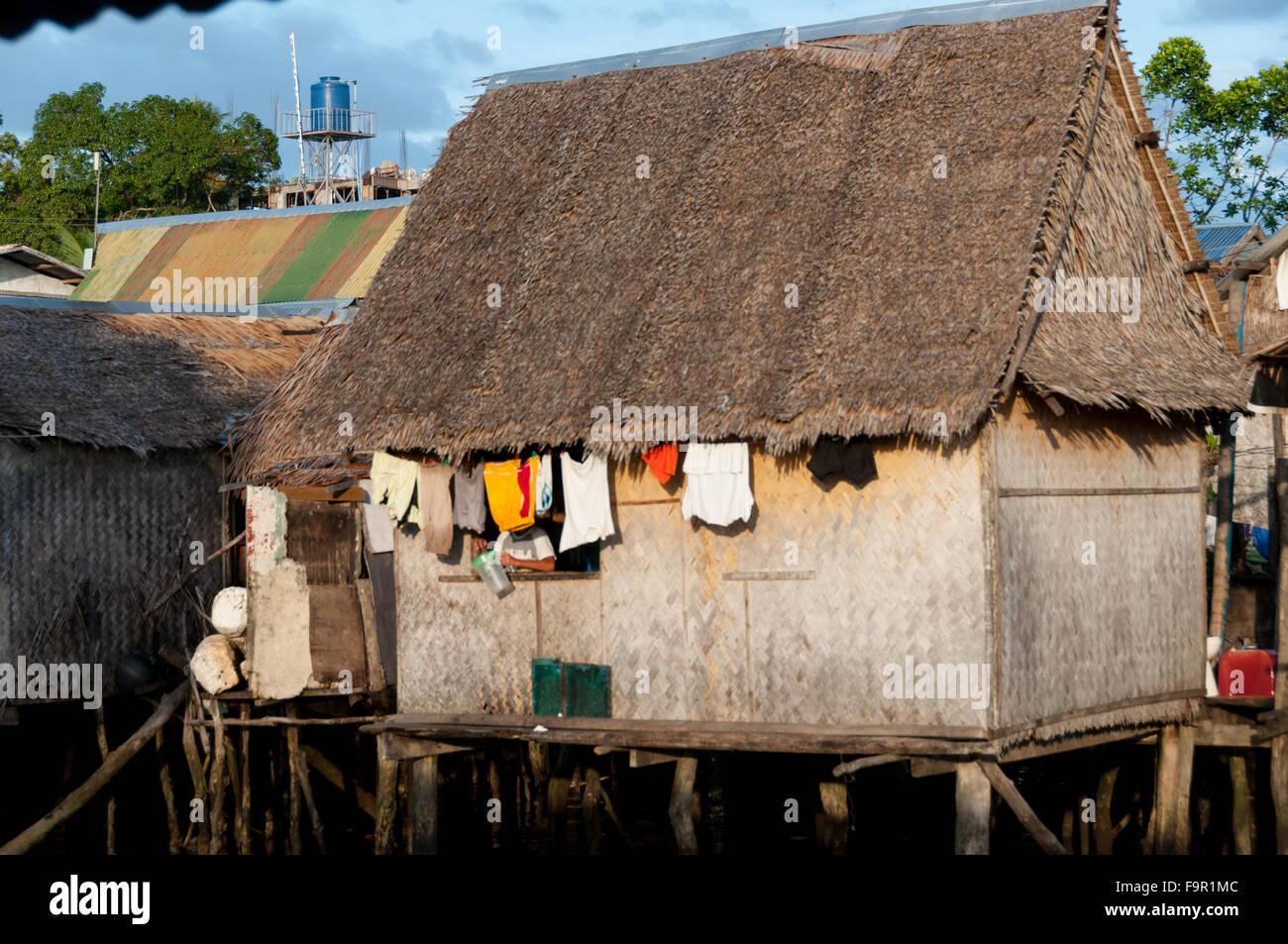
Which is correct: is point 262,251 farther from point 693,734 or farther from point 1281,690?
point 1281,690

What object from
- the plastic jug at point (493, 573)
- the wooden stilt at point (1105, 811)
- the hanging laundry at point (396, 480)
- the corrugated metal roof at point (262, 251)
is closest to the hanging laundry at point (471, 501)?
the plastic jug at point (493, 573)

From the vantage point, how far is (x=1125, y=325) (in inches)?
401

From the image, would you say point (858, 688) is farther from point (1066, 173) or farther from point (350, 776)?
point (350, 776)

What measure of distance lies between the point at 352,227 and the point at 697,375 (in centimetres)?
1433

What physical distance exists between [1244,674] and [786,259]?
4503 mm

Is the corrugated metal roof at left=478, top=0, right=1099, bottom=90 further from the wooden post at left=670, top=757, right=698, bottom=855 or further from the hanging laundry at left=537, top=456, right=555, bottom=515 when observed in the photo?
the wooden post at left=670, top=757, right=698, bottom=855

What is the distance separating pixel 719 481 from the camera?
9398 mm

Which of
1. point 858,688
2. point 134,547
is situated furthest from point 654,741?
point 134,547

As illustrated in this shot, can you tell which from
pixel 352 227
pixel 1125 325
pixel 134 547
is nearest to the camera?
pixel 1125 325

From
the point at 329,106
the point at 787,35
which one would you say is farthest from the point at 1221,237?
the point at 329,106

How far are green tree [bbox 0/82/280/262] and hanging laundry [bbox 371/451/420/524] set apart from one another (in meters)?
24.6

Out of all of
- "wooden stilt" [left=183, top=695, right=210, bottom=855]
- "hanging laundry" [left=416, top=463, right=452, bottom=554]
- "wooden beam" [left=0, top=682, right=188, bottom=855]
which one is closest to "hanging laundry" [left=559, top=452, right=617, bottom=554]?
"hanging laundry" [left=416, top=463, right=452, bottom=554]

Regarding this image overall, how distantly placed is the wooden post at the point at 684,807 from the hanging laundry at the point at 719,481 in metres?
1.90

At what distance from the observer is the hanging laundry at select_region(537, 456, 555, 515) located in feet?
33.3
